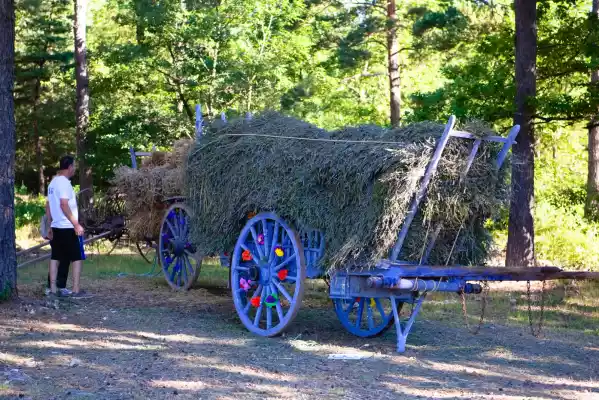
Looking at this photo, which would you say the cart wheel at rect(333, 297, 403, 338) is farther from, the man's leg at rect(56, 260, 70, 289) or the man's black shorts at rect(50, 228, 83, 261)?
the man's leg at rect(56, 260, 70, 289)

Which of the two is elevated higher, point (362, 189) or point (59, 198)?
point (362, 189)

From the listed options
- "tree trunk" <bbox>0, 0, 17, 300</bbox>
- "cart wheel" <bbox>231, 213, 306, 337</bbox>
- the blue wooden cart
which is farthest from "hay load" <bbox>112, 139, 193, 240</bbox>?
"cart wheel" <bbox>231, 213, 306, 337</bbox>

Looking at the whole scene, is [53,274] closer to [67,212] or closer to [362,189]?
[67,212]

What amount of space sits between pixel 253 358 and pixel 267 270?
1492 mm

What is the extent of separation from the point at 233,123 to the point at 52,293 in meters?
3.47

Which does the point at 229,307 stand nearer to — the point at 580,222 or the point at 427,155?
the point at 427,155

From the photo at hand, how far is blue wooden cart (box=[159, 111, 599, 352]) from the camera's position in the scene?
7570mm

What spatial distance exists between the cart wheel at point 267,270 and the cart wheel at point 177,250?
8.26 feet

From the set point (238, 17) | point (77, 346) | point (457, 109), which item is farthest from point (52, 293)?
point (238, 17)

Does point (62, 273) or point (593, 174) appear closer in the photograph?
point (62, 273)

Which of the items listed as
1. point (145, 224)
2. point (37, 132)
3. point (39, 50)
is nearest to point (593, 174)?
point (145, 224)

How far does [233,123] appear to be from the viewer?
980cm

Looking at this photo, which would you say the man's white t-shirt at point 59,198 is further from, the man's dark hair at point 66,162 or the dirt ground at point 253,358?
the dirt ground at point 253,358

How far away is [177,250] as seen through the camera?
12016mm
